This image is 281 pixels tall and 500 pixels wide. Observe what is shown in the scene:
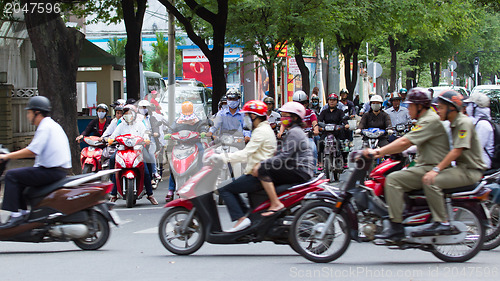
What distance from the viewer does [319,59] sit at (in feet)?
131

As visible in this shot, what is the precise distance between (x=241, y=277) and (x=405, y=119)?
9068 millimetres

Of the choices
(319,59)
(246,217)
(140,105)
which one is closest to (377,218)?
(246,217)

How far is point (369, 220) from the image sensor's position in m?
7.06

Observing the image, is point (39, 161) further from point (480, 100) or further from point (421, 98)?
point (480, 100)

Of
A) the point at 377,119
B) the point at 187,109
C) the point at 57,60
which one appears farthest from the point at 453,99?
the point at 57,60

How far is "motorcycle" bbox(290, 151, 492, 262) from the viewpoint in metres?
6.94

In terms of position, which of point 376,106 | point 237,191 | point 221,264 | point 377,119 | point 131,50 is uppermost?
point 131,50

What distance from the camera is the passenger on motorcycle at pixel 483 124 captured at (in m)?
8.30

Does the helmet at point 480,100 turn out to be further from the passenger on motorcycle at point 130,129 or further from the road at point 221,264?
the passenger on motorcycle at point 130,129

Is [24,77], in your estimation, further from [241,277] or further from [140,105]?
[241,277]

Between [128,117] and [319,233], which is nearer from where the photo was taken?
[319,233]

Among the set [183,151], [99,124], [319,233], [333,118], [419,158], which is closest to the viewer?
[319,233]

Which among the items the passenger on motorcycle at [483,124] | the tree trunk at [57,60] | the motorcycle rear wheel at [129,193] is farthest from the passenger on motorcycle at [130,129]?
the passenger on motorcycle at [483,124]

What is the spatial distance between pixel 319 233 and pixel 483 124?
8.96 ft
